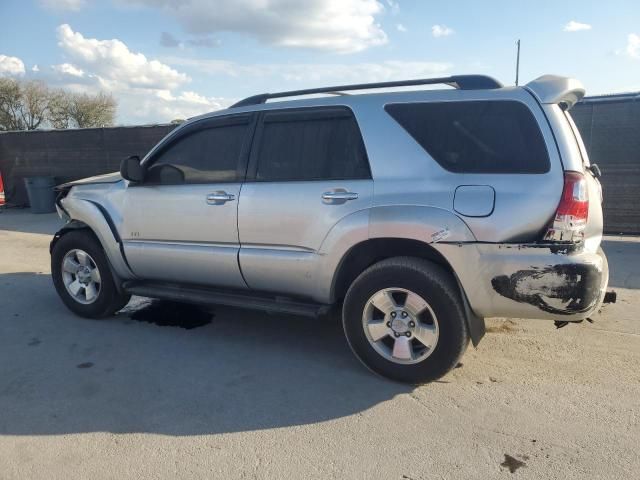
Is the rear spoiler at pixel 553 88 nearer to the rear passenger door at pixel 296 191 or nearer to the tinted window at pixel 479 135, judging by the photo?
the tinted window at pixel 479 135

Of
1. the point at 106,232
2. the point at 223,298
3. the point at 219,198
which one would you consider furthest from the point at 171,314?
the point at 219,198

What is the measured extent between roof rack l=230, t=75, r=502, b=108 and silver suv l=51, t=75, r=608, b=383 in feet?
0.03

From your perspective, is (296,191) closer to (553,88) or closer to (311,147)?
(311,147)

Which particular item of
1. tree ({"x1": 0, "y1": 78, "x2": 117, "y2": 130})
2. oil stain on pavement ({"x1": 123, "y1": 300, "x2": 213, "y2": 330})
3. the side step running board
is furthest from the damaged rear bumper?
tree ({"x1": 0, "y1": 78, "x2": 117, "y2": 130})

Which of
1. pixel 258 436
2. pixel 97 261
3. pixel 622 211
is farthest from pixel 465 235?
pixel 622 211

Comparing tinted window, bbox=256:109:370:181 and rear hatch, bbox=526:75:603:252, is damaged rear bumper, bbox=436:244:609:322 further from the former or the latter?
tinted window, bbox=256:109:370:181

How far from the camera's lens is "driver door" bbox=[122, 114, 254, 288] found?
4113mm

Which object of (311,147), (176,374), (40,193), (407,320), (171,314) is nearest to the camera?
(407,320)

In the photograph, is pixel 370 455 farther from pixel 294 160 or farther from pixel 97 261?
pixel 97 261

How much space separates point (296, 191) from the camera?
3771mm

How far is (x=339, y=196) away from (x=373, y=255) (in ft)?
1.59

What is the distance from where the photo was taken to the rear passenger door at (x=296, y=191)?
3.62 meters

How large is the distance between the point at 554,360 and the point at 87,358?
11.8 feet

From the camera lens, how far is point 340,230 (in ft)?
11.7
